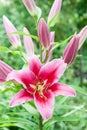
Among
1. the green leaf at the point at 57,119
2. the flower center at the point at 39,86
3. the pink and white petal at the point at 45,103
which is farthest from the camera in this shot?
the green leaf at the point at 57,119

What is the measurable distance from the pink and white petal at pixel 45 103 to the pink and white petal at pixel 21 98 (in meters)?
0.03

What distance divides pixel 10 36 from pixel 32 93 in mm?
334

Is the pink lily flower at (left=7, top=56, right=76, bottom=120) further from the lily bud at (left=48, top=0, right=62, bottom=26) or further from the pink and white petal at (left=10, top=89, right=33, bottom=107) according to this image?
the lily bud at (left=48, top=0, right=62, bottom=26)

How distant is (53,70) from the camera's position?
57.7 inches

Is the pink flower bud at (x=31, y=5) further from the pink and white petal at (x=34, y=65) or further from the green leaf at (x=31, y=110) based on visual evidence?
the green leaf at (x=31, y=110)

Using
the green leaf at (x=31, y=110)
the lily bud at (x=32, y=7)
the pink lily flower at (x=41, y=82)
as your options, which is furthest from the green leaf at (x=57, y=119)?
the lily bud at (x=32, y=7)

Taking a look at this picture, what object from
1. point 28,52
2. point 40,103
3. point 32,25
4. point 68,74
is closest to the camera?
point 40,103

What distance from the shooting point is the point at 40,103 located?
1410mm

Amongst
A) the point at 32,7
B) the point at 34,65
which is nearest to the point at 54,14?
the point at 32,7

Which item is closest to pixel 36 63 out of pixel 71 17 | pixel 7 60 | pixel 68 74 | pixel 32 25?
pixel 7 60

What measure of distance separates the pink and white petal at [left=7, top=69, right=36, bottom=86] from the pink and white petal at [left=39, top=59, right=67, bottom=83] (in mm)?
37

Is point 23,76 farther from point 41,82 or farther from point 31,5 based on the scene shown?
point 31,5

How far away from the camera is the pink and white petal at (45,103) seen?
1.37 metres

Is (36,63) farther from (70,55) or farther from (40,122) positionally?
(40,122)
